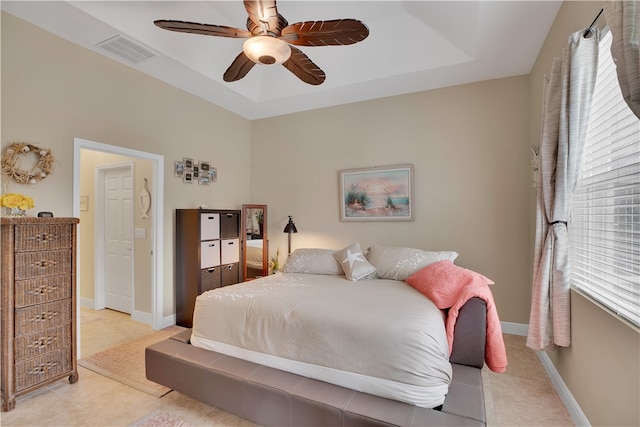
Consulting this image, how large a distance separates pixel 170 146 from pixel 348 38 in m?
2.69

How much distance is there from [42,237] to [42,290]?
40cm

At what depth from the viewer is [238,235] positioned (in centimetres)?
436

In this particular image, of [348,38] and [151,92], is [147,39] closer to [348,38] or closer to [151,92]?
[151,92]

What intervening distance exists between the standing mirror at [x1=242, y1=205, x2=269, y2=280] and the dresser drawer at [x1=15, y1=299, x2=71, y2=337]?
2199 mm

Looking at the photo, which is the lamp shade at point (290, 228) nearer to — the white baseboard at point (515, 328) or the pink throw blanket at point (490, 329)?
the pink throw blanket at point (490, 329)

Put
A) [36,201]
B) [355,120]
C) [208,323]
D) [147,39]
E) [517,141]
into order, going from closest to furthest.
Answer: [208,323]
[36,201]
[147,39]
[517,141]
[355,120]

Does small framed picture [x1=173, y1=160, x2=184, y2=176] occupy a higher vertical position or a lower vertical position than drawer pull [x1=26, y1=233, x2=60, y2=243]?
higher

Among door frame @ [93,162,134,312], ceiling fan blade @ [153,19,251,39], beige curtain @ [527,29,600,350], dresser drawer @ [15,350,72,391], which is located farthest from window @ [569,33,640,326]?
door frame @ [93,162,134,312]

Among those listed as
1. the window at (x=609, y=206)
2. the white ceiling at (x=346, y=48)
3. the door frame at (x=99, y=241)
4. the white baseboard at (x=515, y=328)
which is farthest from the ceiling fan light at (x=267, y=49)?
the white baseboard at (x=515, y=328)

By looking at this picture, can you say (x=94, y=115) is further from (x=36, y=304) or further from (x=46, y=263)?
(x=36, y=304)

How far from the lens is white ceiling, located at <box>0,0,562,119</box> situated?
254 cm

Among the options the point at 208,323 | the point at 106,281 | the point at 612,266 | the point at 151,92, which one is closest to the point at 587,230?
the point at 612,266

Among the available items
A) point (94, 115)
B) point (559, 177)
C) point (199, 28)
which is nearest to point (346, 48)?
point (199, 28)

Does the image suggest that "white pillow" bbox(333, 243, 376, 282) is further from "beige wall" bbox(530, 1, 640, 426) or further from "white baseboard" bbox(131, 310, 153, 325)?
"white baseboard" bbox(131, 310, 153, 325)
